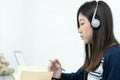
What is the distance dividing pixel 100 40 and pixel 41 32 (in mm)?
721

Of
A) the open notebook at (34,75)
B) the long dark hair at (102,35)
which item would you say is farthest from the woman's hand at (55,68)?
the long dark hair at (102,35)

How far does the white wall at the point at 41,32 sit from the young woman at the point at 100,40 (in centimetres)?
49

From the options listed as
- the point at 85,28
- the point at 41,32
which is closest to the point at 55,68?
the point at 85,28

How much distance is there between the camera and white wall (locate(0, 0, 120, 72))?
1.63m

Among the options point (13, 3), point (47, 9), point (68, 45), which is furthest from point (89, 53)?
point (13, 3)

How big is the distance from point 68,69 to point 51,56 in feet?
0.46

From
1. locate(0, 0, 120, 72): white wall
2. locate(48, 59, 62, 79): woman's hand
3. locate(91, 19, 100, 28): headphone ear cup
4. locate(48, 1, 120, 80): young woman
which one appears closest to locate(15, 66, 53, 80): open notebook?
locate(48, 59, 62, 79): woman's hand

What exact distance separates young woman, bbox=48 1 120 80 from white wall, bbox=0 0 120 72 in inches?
19.5

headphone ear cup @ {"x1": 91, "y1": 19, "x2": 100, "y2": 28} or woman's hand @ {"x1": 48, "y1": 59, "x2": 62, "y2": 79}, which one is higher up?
headphone ear cup @ {"x1": 91, "y1": 19, "x2": 100, "y2": 28}

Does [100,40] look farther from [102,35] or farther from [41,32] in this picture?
[41,32]

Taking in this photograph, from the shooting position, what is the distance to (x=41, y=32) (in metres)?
1.72

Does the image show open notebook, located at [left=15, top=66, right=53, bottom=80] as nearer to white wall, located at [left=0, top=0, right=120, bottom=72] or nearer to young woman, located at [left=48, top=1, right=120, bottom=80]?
young woman, located at [left=48, top=1, right=120, bottom=80]

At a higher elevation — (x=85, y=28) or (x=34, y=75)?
(x=85, y=28)

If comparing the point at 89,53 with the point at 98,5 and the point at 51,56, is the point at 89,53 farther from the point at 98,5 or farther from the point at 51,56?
the point at 51,56
